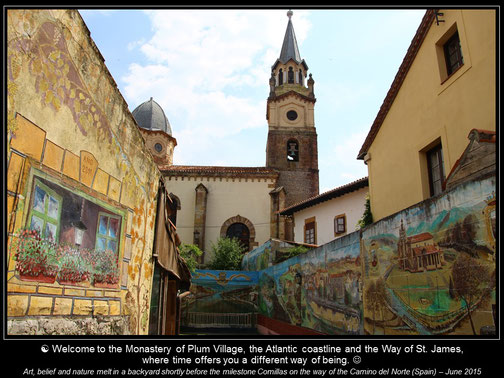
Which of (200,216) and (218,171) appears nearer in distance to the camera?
(200,216)

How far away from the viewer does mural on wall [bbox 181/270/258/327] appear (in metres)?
20.3

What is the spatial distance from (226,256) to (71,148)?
20.0 m

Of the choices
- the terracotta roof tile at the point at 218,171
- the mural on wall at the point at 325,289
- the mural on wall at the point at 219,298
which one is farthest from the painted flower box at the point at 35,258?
the terracotta roof tile at the point at 218,171

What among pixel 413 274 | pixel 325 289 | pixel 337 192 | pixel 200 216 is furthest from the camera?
pixel 200 216

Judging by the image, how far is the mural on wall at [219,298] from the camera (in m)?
20.3

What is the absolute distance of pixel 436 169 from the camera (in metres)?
9.47

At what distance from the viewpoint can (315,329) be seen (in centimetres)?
1134

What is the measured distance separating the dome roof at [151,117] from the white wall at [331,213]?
1823 cm

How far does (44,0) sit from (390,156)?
992cm

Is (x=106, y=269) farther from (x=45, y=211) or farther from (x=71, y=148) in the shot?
(x=71, y=148)

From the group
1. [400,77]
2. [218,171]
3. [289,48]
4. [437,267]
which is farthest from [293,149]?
[437,267]

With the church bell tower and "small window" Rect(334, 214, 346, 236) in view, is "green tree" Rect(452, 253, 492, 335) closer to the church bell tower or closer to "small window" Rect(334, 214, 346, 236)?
"small window" Rect(334, 214, 346, 236)

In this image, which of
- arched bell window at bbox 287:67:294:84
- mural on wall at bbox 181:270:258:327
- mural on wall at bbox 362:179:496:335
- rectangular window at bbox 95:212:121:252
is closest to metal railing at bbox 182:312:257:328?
mural on wall at bbox 181:270:258:327
